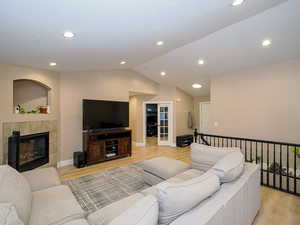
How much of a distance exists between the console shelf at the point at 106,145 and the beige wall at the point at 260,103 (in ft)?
9.75

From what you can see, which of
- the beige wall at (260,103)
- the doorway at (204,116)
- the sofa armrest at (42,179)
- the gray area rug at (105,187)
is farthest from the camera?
the doorway at (204,116)

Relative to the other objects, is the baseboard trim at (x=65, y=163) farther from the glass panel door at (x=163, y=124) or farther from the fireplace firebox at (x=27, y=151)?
the glass panel door at (x=163, y=124)

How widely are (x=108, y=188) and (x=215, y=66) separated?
4.28 meters

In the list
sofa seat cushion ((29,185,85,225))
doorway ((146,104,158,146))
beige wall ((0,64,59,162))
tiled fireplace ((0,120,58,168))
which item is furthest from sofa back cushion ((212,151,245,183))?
doorway ((146,104,158,146))

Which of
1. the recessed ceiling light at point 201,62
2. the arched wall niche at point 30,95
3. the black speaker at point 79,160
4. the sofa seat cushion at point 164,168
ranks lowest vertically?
the black speaker at point 79,160

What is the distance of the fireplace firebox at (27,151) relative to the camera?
328cm

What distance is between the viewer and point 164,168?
2.78 metres

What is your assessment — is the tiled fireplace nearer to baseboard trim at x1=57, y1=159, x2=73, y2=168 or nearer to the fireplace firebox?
the fireplace firebox

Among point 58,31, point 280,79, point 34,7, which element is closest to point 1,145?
point 58,31

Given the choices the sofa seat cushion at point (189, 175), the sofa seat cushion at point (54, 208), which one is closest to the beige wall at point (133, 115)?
the sofa seat cushion at point (189, 175)

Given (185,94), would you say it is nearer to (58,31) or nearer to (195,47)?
(195,47)

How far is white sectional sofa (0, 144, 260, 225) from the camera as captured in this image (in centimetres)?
106

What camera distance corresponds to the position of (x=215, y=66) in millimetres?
4836

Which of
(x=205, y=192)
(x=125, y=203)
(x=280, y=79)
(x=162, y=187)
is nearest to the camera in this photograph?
(x=162, y=187)
